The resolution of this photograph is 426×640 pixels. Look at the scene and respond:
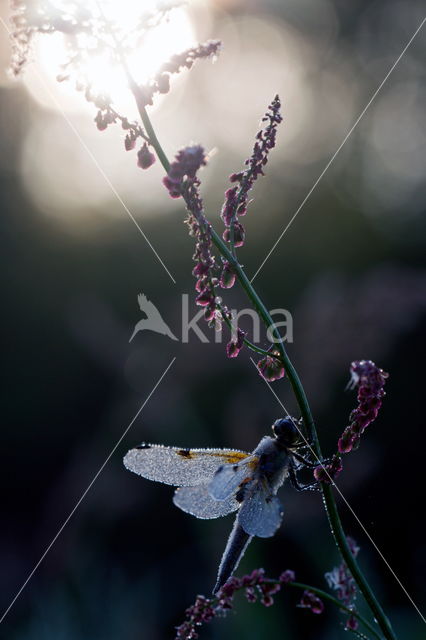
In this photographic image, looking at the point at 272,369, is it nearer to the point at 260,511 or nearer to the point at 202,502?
the point at 260,511

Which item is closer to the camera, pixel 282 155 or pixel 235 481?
pixel 235 481

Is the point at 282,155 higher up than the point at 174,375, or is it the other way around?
the point at 282,155

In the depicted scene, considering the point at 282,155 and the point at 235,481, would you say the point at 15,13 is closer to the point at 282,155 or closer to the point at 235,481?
the point at 235,481

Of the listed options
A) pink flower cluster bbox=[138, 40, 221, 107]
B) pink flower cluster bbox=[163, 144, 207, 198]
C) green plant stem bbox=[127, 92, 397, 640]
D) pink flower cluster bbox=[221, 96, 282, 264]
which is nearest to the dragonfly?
green plant stem bbox=[127, 92, 397, 640]

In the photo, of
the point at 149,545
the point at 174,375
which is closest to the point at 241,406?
the point at 174,375

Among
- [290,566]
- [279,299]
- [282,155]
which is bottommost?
[290,566]

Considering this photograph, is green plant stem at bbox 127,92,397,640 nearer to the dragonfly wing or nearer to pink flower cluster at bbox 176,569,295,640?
pink flower cluster at bbox 176,569,295,640

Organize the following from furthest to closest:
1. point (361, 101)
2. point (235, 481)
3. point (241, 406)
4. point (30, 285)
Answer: point (361, 101) → point (30, 285) → point (241, 406) → point (235, 481)

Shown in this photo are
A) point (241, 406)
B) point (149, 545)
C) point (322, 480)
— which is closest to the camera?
point (322, 480)
